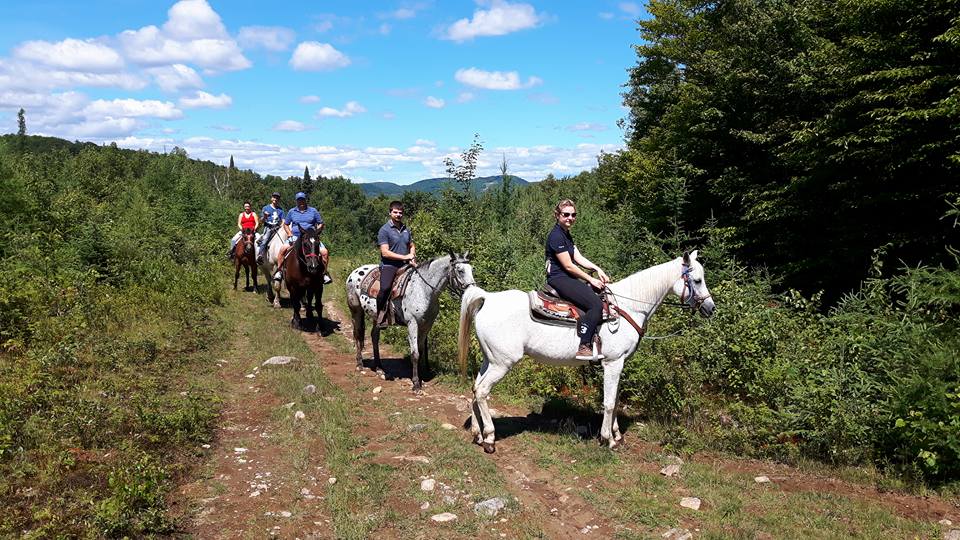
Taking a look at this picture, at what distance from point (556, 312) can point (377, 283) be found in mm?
4889

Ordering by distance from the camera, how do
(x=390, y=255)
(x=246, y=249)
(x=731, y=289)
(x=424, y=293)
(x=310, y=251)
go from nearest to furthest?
(x=731, y=289), (x=424, y=293), (x=390, y=255), (x=310, y=251), (x=246, y=249)

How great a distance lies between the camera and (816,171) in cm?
1396

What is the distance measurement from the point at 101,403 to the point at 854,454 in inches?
374

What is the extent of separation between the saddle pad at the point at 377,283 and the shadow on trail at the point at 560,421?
306cm

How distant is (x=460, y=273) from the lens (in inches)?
353

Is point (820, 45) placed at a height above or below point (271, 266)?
above

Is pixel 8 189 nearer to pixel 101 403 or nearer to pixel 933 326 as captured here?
pixel 101 403

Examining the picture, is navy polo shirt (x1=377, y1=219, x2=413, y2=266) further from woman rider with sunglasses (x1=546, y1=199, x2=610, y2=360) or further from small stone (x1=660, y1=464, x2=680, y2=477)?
small stone (x1=660, y1=464, x2=680, y2=477)

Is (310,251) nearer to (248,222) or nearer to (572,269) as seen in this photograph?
(248,222)

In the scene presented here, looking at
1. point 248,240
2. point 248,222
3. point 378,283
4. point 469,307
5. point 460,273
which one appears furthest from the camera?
point 248,222

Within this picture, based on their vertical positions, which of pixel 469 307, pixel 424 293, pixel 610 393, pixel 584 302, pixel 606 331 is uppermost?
pixel 584 302

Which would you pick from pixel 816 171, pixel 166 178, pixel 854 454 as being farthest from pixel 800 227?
pixel 166 178

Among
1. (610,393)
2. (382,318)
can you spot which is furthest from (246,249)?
(610,393)

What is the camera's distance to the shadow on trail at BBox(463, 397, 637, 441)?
24.9 ft
